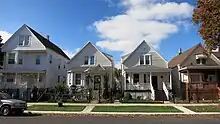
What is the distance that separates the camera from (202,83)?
32188 millimetres

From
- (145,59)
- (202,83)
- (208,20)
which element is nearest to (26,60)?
(145,59)

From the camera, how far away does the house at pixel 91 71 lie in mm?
34438

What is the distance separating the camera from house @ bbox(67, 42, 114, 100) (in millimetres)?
34438

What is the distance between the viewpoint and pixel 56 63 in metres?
40.8

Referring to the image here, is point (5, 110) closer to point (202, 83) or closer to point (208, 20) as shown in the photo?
point (208, 20)

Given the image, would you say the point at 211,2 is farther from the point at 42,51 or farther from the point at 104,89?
the point at 42,51

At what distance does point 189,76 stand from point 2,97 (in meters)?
23.7

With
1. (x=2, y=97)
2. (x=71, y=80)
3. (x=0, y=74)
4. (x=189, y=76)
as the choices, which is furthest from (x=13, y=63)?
(x=189, y=76)

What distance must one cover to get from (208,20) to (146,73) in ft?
55.2

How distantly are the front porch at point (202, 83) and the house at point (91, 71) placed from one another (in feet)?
32.6

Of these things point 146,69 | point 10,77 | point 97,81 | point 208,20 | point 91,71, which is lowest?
point 97,81

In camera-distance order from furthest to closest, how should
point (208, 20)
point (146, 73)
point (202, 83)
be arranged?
point (146, 73), point (202, 83), point (208, 20)

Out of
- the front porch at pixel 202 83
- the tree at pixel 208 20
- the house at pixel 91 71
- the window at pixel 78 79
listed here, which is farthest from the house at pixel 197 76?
the window at pixel 78 79

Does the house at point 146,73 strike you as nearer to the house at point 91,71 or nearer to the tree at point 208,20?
the house at point 91,71
